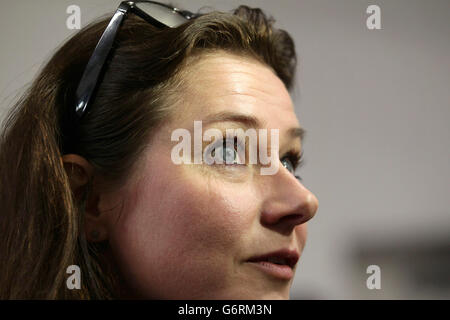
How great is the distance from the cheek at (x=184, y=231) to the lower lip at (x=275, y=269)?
37 millimetres

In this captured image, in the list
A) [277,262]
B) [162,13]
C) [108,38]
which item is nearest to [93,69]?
[108,38]

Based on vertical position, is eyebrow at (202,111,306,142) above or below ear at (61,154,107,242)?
above

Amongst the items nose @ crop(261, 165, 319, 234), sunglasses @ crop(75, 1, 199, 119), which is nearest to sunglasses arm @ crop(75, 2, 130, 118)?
sunglasses @ crop(75, 1, 199, 119)

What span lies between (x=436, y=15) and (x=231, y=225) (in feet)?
2.37

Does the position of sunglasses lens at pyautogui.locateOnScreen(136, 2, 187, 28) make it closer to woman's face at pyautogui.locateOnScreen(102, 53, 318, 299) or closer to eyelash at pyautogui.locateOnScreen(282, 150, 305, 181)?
woman's face at pyautogui.locateOnScreen(102, 53, 318, 299)

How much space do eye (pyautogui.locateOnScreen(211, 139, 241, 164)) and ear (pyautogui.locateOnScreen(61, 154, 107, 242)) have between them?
0.19 metres

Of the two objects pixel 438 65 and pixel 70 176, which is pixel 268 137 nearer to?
pixel 70 176

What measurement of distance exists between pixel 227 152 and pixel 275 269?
169mm

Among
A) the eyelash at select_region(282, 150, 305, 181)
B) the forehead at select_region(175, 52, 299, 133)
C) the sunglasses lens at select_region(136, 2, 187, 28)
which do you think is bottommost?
the eyelash at select_region(282, 150, 305, 181)

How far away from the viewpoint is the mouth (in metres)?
0.65

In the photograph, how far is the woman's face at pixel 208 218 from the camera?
2.10 ft

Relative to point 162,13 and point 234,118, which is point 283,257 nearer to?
point 234,118

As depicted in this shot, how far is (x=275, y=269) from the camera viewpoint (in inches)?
25.7
